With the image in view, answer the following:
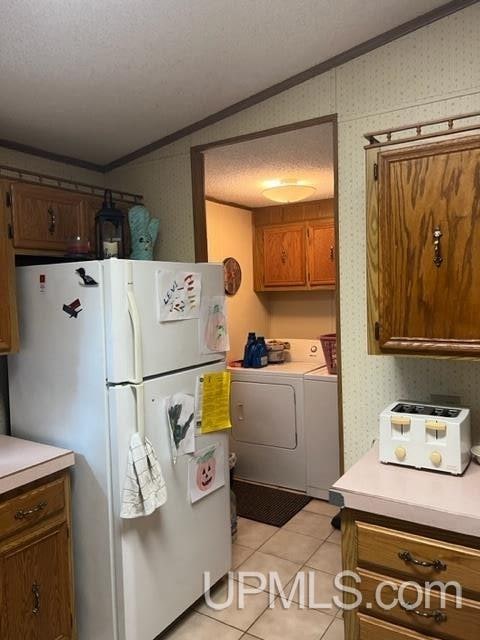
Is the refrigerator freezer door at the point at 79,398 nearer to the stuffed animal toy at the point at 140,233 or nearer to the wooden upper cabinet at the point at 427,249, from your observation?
the stuffed animal toy at the point at 140,233

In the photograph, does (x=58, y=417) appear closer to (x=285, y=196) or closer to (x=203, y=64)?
(x=203, y=64)

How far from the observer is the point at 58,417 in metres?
2.01

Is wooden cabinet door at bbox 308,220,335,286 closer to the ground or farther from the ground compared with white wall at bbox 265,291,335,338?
farther from the ground

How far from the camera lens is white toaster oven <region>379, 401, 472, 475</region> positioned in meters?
1.68

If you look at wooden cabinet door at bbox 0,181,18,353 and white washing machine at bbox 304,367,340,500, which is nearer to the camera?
wooden cabinet door at bbox 0,181,18,353

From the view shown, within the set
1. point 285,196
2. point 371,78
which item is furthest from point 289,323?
point 371,78

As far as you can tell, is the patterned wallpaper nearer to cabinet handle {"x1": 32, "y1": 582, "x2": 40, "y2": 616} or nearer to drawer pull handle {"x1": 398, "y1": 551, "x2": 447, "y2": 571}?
cabinet handle {"x1": 32, "y1": 582, "x2": 40, "y2": 616}

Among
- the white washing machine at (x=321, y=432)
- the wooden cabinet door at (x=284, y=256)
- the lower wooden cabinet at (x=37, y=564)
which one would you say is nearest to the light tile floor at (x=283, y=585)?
the white washing machine at (x=321, y=432)

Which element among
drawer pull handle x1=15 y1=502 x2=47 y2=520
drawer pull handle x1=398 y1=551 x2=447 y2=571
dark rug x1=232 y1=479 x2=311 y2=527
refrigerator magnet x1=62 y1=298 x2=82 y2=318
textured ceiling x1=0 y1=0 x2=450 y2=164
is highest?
textured ceiling x1=0 y1=0 x2=450 y2=164

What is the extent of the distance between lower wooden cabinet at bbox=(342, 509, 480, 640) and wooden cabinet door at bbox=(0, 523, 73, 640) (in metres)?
1.09

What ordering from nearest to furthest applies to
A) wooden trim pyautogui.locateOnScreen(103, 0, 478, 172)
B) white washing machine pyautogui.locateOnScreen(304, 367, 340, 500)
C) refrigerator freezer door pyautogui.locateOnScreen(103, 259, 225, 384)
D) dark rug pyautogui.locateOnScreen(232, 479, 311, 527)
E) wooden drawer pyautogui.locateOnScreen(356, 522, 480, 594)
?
wooden drawer pyautogui.locateOnScreen(356, 522, 480, 594) < refrigerator freezer door pyautogui.locateOnScreen(103, 259, 225, 384) < wooden trim pyautogui.locateOnScreen(103, 0, 478, 172) < dark rug pyautogui.locateOnScreen(232, 479, 311, 527) < white washing machine pyautogui.locateOnScreen(304, 367, 340, 500)

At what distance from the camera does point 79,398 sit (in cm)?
191

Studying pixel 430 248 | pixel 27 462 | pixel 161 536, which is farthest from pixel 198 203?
pixel 161 536

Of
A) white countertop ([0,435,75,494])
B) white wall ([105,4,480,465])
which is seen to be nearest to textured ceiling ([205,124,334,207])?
white wall ([105,4,480,465])
